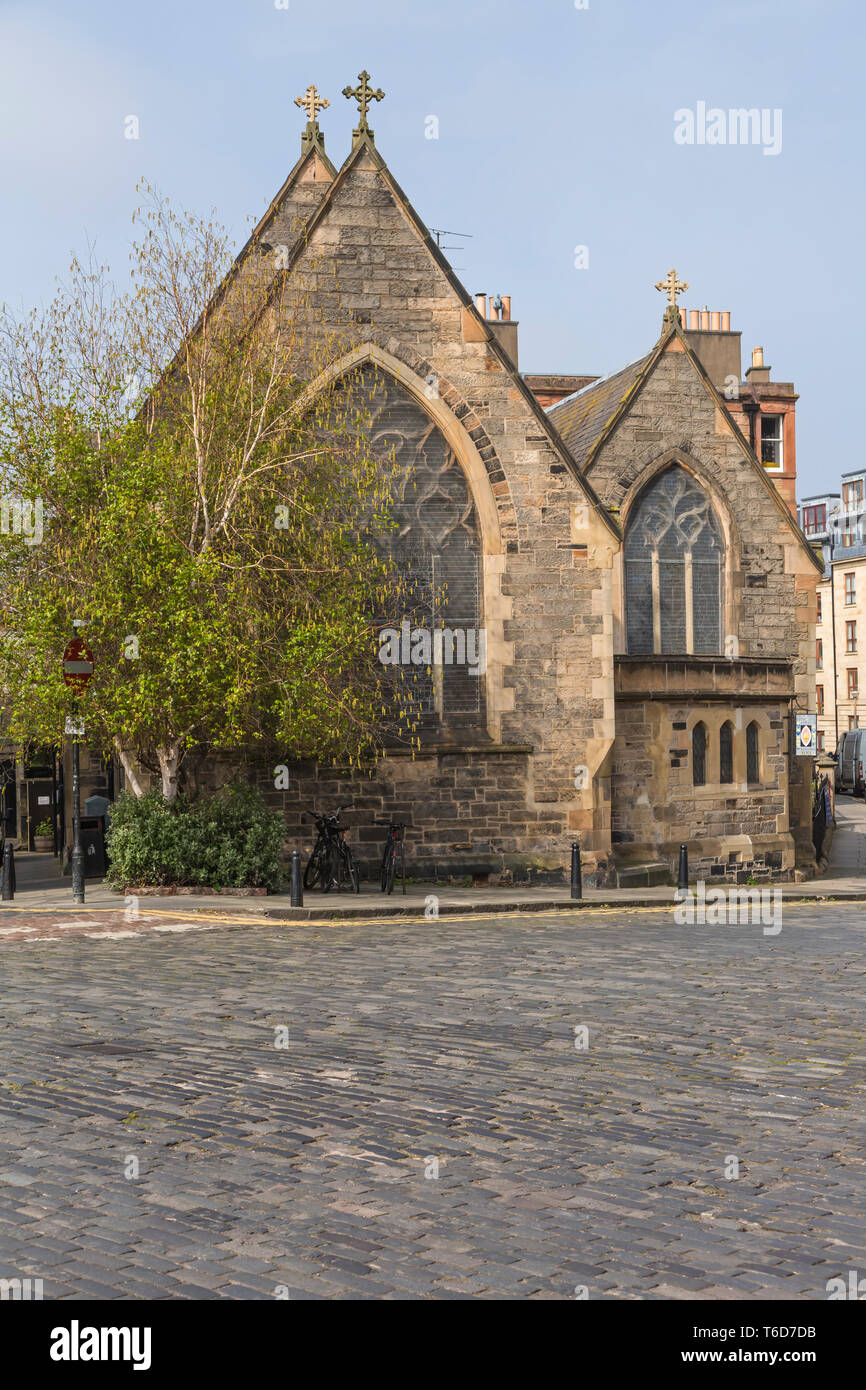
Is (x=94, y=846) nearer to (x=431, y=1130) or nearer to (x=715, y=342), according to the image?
(x=431, y=1130)

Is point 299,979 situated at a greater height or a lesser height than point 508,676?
lesser

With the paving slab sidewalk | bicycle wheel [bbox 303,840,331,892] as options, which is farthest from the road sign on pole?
bicycle wheel [bbox 303,840,331,892]

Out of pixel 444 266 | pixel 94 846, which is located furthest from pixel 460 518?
pixel 94 846

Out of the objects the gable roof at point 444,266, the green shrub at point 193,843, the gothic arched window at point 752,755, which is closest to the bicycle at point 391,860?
the green shrub at point 193,843

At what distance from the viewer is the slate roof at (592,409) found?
1088 inches

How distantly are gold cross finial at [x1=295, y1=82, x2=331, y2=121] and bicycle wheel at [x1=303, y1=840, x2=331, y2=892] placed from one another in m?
12.0

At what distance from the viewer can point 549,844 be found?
2288 centimetres

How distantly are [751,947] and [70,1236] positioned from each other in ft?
34.9

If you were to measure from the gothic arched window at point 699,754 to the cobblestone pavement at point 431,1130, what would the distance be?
527 inches

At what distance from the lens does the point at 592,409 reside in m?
Answer: 29.4

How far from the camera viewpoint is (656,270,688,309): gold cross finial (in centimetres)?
2798

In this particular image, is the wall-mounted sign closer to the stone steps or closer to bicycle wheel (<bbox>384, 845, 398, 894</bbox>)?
the stone steps
